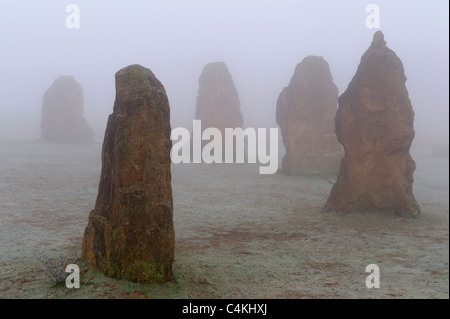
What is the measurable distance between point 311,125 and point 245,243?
520 inches

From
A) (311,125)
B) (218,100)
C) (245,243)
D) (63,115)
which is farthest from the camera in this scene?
(63,115)

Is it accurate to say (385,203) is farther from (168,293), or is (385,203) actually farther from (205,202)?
(168,293)

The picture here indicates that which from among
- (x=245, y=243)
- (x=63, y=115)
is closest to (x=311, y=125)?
(x=245, y=243)

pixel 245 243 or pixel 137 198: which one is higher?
pixel 137 198

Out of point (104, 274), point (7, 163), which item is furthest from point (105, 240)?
point (7, 163)

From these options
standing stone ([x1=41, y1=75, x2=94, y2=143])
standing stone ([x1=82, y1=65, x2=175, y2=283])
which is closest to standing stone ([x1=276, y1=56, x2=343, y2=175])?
standing stone ([x1=82, y1=65, x2=175, y2=283])

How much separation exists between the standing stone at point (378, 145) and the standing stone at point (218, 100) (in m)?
17.3

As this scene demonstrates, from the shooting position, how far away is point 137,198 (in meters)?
6.25

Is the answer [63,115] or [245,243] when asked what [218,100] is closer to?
[63,115]

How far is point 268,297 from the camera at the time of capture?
6227mm

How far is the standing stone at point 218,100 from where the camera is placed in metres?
29.4

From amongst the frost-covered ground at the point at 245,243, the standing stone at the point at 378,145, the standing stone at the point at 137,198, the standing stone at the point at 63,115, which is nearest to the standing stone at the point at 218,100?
the standing stone at the point at 63,115

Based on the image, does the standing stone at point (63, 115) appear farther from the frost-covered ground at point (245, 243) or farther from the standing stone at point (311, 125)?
the standing stone at point (311, 125)

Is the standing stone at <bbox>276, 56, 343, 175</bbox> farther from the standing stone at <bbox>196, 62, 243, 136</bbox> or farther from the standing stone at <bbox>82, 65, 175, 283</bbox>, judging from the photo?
the standing stone at <bbox>82, 65, 175, 283</bbox>
